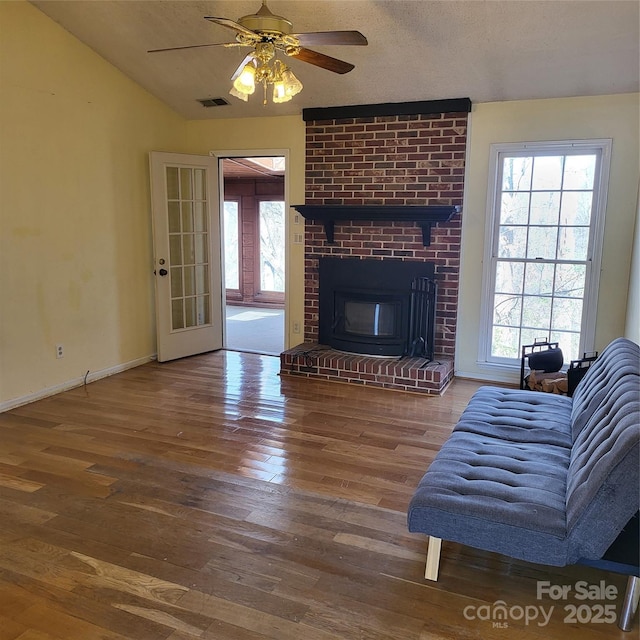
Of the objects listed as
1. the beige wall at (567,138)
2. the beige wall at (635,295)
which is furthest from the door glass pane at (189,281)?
the beige wall at (635,295)

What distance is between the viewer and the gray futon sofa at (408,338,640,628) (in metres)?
1.83

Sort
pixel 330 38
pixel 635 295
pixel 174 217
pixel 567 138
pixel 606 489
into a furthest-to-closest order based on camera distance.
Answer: pixel 174 217 < pixel 567 138 < pixel 635 295 < pixel 330 38 < pixel 606 489

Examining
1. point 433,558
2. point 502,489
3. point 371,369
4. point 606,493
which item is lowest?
point 433,558

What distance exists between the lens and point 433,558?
2166mm

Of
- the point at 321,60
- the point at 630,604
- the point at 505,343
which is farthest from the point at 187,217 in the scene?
the point at 630,604

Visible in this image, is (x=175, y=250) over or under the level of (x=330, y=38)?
under

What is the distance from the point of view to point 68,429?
12.4ft

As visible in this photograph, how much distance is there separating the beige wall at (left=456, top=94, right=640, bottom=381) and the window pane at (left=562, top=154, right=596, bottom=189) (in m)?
0.16

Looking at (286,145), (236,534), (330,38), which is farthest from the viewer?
(286,145)

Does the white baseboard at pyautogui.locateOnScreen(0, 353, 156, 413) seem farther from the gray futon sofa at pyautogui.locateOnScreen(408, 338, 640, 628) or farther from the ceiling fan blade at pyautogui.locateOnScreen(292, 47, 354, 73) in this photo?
the gray futon sofa at pyautogui.locateOnScreen(408, 338, 640, 628)

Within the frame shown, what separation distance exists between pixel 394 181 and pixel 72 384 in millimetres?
3429

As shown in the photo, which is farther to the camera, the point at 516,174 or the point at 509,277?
the point at 509,277

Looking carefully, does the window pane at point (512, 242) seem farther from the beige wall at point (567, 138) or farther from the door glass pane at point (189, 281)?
the door glass pane at point (189, 281)

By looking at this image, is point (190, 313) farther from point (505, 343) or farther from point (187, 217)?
point (505, 343)
